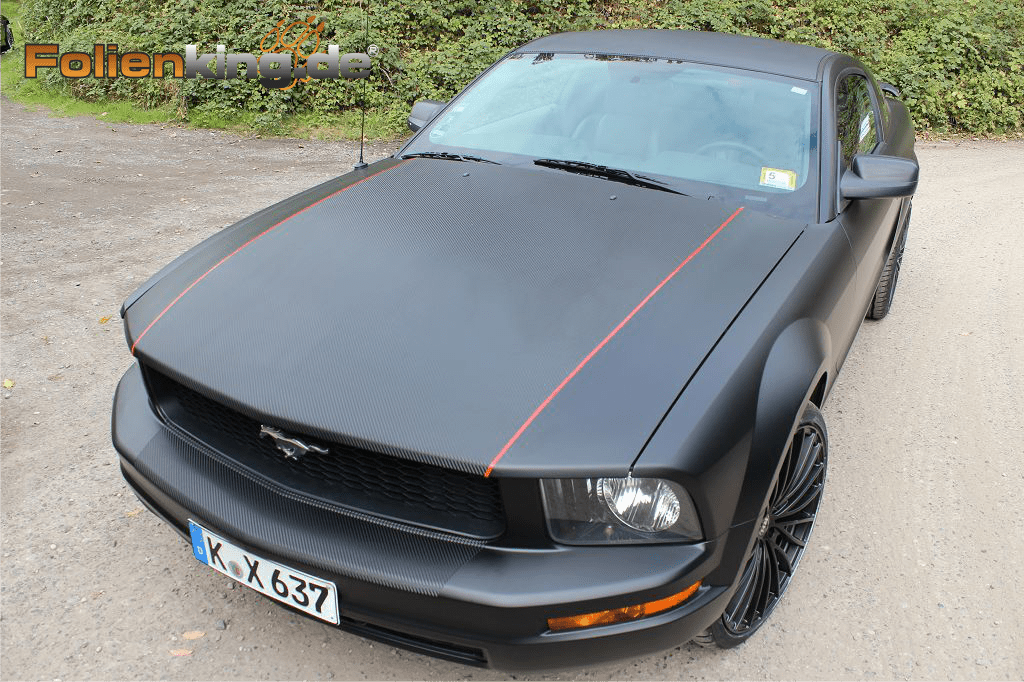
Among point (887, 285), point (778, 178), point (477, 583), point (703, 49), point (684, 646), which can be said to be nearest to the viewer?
point (477, 583)

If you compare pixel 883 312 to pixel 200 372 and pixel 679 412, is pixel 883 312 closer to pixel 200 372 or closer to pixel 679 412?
pixel 679 412

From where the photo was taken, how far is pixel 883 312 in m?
4.52

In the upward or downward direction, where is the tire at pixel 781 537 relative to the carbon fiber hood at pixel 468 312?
downward

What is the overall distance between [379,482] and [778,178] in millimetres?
1739

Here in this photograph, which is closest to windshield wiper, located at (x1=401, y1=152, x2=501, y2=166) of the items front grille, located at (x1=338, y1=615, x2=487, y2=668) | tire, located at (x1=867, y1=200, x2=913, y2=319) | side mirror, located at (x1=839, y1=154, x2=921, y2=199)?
side mirror, located at (x1=839, y1=154, x2=921, y2=199)

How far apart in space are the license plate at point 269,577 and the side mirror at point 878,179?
2.12 meters

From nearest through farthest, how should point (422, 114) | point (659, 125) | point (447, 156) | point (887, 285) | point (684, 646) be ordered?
point (684, 646)
point (659, 125)
point (447, 156)
point (422, 114)
point (887, 285)

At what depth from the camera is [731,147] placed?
2.89 metres

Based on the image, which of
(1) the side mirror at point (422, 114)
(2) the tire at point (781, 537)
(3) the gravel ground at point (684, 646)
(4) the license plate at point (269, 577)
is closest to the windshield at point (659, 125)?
(1) the side mirror at point (422, 114)

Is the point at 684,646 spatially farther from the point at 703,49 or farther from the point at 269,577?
the point at 703,49

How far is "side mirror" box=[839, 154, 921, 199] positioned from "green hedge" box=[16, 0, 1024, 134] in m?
6.27

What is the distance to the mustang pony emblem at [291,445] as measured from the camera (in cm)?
191

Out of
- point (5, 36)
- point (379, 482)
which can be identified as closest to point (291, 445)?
point (379, 482)

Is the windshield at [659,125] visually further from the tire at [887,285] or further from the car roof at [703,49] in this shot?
the tire at [887,285]
